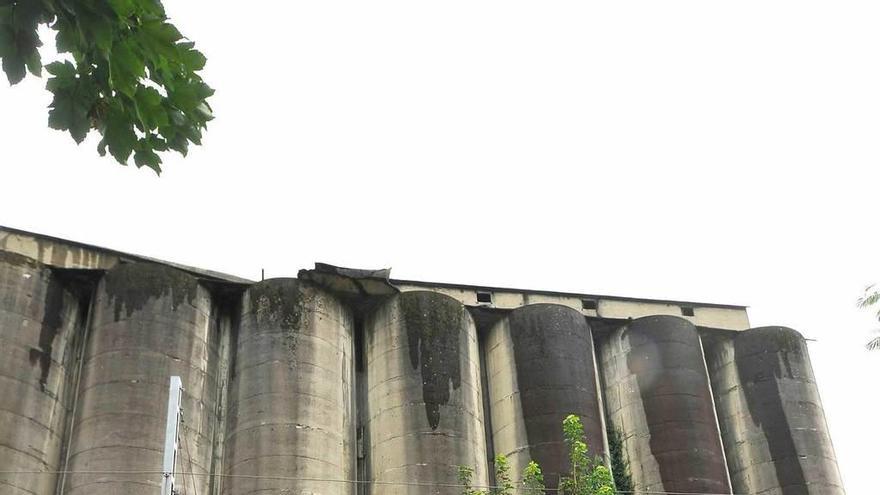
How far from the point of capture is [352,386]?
1275 inches

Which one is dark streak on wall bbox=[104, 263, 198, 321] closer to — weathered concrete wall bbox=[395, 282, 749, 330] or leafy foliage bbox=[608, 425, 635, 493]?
weathered concrete wall bbox=[395, 282, 749, 330]

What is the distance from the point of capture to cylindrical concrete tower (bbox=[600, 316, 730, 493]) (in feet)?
108

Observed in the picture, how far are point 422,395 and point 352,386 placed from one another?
2936mm

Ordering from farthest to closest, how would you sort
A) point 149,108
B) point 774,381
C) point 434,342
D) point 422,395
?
point 774,381 → point 434,342 → point 422,395 → point 149,108

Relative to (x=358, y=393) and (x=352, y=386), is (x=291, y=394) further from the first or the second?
(x=358, y=393)

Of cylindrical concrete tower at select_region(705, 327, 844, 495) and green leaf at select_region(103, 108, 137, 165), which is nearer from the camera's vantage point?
green leaf at select_region(103, 108, 137, 165)

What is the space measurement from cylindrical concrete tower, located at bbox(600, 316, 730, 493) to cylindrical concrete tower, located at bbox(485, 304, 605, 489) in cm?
193

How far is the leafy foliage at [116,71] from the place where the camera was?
202 inches

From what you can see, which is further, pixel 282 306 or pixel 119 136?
pixel 282 306

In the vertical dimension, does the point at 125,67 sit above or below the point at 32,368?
below

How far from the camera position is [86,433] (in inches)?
1066

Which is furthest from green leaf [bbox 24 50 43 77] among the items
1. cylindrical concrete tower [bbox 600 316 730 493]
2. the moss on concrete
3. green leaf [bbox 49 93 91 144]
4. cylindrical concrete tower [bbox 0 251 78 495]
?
cylindrical concrete tower [bbox 600 316 730 493]

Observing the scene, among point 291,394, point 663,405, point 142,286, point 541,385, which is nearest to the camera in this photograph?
point 291,394

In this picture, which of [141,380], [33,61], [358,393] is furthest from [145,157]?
[358,393]
